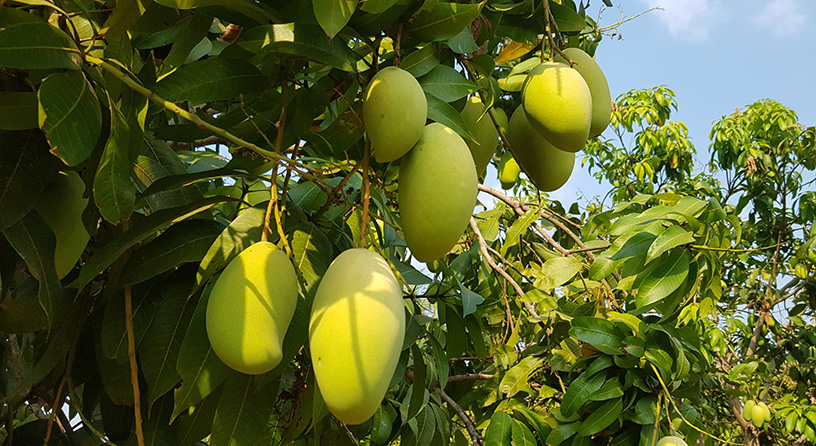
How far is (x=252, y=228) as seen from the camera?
797 mm

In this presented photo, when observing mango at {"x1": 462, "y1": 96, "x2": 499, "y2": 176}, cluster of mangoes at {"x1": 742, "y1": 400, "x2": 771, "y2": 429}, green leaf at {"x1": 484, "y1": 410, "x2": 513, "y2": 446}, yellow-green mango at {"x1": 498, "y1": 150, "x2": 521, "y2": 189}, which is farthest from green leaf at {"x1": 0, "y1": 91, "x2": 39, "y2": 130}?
cluster of mangoes at {"x1": 742, "y1": 400, "x2": 771, "y2": 429}

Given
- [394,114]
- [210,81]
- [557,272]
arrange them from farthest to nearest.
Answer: [557,272]
[210,81]
[394,114]

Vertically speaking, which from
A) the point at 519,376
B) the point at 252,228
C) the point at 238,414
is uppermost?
the point at 252,228

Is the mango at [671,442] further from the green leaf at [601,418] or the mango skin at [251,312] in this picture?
the mango skin at [251,312]

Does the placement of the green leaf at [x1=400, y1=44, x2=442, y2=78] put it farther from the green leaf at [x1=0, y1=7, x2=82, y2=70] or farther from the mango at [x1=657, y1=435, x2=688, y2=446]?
the mango at [x1=657, y1=435, x2=688, y2=446]

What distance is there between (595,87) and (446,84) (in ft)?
0.83

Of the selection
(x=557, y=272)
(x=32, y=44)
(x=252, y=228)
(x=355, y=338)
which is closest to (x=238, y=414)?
(x=252, y=228)

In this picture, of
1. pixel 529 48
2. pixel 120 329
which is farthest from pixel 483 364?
pixel 120 329

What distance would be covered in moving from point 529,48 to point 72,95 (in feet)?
2.22

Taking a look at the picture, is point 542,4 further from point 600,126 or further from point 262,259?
point 262,259

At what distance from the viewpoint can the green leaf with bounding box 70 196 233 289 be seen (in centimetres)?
81

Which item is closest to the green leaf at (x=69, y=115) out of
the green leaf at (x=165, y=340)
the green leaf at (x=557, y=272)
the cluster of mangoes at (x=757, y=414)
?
the green leaf at (x=165, y=340)

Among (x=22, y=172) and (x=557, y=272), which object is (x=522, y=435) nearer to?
(x=557, y=272)

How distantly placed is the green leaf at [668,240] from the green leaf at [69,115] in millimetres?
1067
